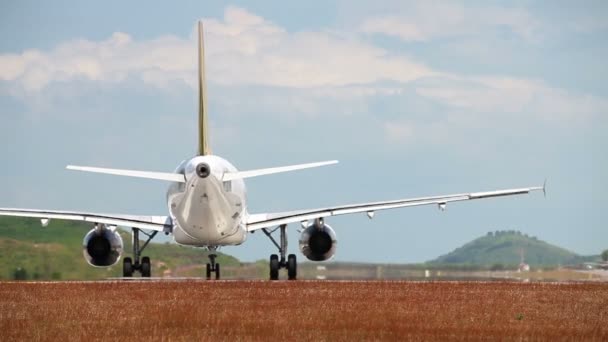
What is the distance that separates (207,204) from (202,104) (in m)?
8.65

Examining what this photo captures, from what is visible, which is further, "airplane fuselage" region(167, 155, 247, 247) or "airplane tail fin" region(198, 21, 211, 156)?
"airplane tail fin" region(198, 21, 211, 156)

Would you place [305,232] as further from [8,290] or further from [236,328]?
[236,328]

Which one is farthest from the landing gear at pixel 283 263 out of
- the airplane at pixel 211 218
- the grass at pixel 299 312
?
the grass at pixel 299 312

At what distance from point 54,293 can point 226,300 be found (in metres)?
5.67

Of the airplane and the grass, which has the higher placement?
the airplane

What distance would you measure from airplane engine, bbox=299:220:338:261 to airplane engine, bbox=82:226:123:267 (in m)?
7.12

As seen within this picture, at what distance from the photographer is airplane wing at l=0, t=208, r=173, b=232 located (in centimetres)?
4912

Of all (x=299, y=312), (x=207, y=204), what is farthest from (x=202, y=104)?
(x=299, y=312)

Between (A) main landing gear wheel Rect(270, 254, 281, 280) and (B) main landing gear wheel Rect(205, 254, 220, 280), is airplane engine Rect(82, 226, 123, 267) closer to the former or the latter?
(B) main landing gear wheel Rect(205, 254, 220, 280)

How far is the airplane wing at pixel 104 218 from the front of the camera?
4912 centimetres

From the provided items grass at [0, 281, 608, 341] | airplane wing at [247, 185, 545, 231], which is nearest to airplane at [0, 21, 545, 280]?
airplane wing at [247, 185, 545, 231]

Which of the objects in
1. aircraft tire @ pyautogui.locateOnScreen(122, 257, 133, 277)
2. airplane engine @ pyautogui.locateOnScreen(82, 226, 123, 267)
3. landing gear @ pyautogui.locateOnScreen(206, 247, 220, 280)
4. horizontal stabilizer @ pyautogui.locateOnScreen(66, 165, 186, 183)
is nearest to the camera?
horizontal stabilizer @ pyautogui.locateOnScreen(66, 165, 186, 183)

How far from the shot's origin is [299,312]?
2905 cm

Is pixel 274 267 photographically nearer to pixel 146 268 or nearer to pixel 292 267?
pixel 292 267
